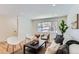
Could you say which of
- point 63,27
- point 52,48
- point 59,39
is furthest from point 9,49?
point 63,27

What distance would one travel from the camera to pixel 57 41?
1565 mm

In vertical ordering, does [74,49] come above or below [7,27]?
below

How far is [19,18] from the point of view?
155cm

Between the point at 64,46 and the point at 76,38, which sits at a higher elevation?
the point at 76,38

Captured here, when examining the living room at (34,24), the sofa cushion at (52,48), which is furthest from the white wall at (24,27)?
the sofa cushion at (52,48)

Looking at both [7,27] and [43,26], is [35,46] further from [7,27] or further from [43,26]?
[7,27]

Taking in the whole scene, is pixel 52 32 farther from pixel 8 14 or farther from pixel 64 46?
pixel 8 14

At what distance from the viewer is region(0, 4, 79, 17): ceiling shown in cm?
149

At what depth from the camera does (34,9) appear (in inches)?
60.4

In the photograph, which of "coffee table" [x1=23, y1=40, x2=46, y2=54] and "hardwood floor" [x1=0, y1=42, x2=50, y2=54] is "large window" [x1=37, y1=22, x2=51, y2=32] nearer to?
"coffee table" [x1=23, y1=40, x2=46, y2=54]

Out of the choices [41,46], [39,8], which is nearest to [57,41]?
[41,46]

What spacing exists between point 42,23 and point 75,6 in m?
0.52

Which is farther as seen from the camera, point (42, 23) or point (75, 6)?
point (42, 23)
